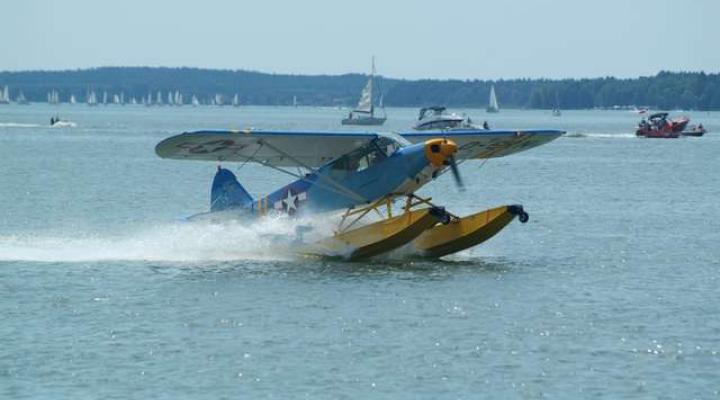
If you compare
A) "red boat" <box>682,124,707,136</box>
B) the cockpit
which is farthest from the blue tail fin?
"red boat" <box>682,124,707,136</box>

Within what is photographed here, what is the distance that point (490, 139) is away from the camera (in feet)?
90.7

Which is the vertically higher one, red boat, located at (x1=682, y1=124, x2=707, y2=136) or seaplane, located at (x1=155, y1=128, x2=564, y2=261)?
seaplane, located at (x1=155, y1=128, x2=564, y2=261)

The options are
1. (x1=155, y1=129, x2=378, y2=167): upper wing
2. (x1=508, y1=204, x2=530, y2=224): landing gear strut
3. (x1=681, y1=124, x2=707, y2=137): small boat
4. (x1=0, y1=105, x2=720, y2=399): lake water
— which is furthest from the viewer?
(x1=681, y1=124, x2=707, y2=137): small boat

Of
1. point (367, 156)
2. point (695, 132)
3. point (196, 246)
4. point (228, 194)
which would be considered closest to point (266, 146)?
point (367, 156)

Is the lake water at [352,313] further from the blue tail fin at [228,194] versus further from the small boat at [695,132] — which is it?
the small boat at [695,132]

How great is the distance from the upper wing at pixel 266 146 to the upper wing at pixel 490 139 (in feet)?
5.10

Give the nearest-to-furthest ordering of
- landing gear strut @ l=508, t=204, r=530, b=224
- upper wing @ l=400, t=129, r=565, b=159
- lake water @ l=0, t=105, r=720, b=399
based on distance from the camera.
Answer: lake water @ l=0, t=105, r=720, b=399 < landing gear strut @ l=508, t=204, r=530, b=224 < upper wing @ l=400, t=129, r=565, b=159

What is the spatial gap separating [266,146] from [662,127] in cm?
7940

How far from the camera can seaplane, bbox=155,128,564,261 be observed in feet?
82.7

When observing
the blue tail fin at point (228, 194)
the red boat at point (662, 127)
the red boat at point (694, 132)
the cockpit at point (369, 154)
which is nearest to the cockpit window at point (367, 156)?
the cockpit at point (369, 154)

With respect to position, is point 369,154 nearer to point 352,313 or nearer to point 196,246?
point 196,246

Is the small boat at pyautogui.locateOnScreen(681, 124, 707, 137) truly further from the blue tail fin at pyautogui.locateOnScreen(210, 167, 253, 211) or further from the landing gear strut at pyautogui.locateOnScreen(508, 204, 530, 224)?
the landing gear strut at pyautogui.locateOnScreen(508, 204, 530, 224)

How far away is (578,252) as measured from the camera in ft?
96.6

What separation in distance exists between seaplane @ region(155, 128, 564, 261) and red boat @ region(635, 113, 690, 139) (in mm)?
75499
